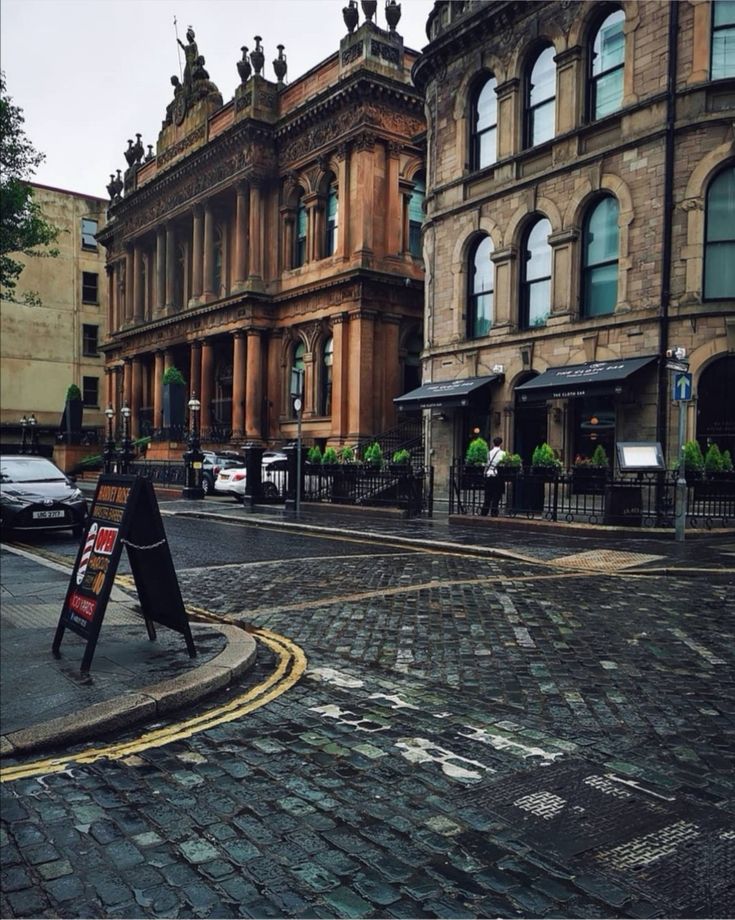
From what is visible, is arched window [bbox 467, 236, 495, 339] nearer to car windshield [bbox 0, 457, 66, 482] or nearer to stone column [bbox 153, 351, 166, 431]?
car windshield [bbox 0, 457, 66, 482]

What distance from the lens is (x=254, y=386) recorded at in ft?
129

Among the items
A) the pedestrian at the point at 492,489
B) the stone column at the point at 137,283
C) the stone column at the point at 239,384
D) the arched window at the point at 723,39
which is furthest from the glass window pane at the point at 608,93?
the stone column at the point at 137,283

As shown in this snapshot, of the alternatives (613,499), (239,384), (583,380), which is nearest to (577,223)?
(583,380)

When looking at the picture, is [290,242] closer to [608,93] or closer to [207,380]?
[207,380]

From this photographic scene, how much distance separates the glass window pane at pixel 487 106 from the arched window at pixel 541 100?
135 centimetres

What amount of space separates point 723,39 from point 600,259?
580 cm

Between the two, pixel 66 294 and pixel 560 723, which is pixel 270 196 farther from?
pixel 560 723

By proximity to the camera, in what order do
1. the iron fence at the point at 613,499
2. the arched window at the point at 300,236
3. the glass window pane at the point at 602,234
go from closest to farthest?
1. the iron fence at the point at 613,499
2. the glass window pane at the point at 602,234
3. the arched window at the point at 300,236

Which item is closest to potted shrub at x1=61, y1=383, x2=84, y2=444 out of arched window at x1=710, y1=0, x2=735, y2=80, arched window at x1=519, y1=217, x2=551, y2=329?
arched window at x1=519, y1=217, x2=551, y2=329

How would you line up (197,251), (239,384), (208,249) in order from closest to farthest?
1. (239,384)
2. (208,249)
3. (197,251)

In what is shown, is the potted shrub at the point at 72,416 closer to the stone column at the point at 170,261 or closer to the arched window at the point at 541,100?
the stone column at the point at 170,261

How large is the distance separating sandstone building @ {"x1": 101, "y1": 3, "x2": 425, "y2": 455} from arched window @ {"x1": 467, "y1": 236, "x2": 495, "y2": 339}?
31.6ft

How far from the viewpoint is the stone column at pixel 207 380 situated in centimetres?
4381

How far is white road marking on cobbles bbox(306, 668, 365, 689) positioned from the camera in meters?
5.12
